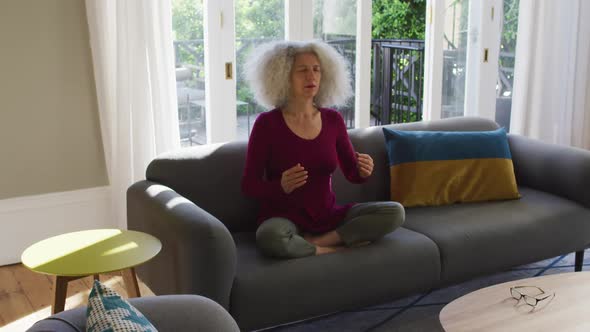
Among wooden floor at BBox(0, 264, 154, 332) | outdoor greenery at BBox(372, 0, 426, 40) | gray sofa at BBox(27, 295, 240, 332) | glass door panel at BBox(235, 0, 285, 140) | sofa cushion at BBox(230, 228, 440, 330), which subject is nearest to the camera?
gray sofa at BBox(27, 295, 240, 332)

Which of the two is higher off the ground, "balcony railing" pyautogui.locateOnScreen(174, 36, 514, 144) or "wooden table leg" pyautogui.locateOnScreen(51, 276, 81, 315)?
"balcony railing" pyautogui.locateOnScreen(174, 36, 514, 144)

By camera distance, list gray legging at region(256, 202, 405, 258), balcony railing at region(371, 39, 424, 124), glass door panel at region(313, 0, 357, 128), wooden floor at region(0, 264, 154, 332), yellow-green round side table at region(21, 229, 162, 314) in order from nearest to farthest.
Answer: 1. yellow-green round side table at region(21, 229, 162, 314)
2. gray legging at region(256, 202, 405, 258)
3. wooden floor at region(0, 264, 154, 332)
4. glass door panel at region(313, 0, 357, 128)
5. balcony railing at region(371, 39, 424, 124)

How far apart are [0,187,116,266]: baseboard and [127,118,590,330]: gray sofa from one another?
37.0 inches

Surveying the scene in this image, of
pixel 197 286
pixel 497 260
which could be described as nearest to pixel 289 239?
pixel 197 286

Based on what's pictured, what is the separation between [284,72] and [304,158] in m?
0.35

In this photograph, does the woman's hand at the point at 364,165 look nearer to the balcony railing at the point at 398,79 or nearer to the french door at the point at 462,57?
the french door at the point at 462,57

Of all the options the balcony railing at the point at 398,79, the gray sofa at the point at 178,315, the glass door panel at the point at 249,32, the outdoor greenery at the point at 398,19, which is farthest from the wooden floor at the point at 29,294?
the outdoor greenery at the point at 398,19

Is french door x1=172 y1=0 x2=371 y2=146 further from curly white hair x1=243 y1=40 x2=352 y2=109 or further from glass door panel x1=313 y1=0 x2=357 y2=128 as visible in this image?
curly white hair x1=243 y1=40 x2=352 y2=109

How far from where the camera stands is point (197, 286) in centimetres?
223

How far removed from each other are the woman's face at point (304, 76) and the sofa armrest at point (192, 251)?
65 cm

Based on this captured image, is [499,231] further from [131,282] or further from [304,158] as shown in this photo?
[131,282]

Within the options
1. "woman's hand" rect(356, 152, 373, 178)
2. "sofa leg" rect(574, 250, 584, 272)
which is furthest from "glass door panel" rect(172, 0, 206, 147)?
"sofa leg" rect(574, 250, 584, 272)

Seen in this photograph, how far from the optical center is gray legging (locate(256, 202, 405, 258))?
2.47 metres

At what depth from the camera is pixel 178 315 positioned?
1614 millimetres
